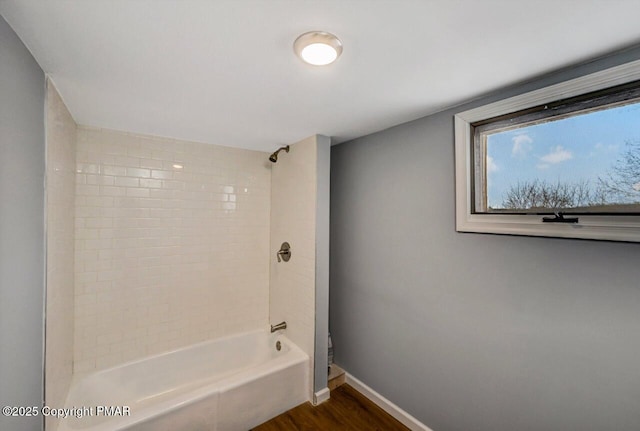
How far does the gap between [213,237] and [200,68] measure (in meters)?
1.68

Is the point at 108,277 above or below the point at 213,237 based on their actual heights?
below

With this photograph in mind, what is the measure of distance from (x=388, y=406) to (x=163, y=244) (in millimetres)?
2295

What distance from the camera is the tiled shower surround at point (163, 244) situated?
6.70 ft

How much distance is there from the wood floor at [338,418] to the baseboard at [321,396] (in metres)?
0.03

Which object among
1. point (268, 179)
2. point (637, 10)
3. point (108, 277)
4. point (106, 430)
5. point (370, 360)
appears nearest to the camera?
A: point (637, 10)

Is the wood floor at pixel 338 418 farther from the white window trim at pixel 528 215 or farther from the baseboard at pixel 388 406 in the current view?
the white window trim at pixel 528 215

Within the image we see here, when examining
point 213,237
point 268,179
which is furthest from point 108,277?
point 268,179

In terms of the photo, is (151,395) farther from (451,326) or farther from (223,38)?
(223,38)

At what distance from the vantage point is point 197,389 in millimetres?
1861

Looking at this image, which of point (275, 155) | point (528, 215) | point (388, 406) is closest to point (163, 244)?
point (275, 155)

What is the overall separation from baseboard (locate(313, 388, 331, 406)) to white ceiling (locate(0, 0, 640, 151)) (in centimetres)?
223

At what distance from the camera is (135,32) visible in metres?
0.99

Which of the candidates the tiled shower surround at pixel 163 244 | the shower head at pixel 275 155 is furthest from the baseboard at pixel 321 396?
the shower head at pixel 275 155

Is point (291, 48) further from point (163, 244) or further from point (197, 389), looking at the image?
point (197, 389)
